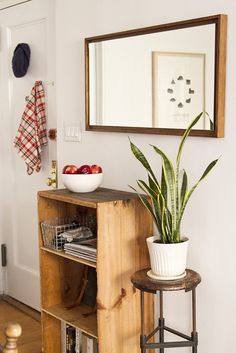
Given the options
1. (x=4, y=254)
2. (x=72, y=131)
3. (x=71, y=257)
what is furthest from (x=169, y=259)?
(x=4, y=254)

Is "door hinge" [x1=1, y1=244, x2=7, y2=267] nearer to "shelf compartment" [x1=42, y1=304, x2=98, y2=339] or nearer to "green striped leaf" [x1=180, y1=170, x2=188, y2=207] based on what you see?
"shelf compartment" [x1=42, y1=304, x2=98, y2=339]

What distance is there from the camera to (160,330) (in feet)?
8.18

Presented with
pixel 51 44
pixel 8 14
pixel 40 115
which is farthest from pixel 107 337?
pixel 8 14

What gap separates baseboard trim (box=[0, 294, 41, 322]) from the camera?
3690 mm

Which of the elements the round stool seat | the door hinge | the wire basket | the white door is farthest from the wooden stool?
the door hinge

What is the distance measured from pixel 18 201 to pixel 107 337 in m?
1.66

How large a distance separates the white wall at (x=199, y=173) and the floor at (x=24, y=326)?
1084mm

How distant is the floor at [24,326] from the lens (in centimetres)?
327

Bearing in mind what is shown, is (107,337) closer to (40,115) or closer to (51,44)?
(40,115)

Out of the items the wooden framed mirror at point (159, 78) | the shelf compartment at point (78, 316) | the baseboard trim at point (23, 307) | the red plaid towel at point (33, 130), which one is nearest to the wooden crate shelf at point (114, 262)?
the shelf compartment at point (78, 316)

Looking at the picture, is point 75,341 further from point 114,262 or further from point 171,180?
point 171,180

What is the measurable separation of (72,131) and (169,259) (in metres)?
1.12

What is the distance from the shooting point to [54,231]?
2754mm

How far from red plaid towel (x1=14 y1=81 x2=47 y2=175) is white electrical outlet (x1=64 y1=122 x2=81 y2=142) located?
16.7 inches
